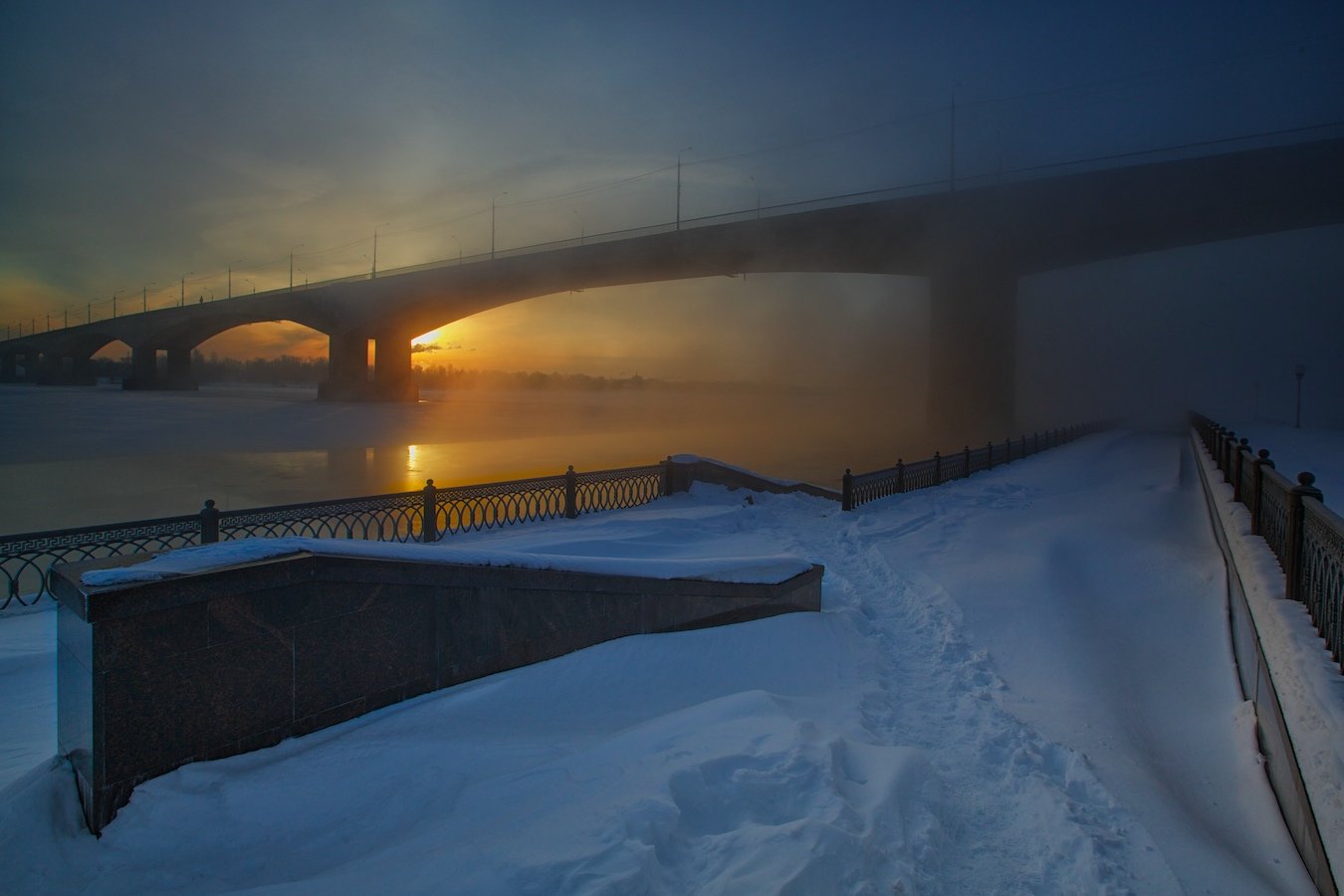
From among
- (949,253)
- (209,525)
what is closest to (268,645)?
(209,525)

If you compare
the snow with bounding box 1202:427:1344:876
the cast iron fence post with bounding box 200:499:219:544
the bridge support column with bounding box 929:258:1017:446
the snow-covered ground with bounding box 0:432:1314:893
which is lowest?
the snow-covered ground with bounding box 0:432:1314:893

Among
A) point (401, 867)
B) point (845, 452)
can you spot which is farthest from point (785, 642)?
point (845, 452)

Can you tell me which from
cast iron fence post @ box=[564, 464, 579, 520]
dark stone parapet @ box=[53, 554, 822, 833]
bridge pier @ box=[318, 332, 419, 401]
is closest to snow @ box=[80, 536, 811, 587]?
dark stone parapet @ box=[53, 554, 822, 833]

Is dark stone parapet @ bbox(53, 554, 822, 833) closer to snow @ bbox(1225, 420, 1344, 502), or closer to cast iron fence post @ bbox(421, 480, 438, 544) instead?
cast iron fence post @ bbox(421, 480, 438, 544)

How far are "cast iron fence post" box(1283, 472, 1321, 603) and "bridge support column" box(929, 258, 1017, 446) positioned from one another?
3078cm

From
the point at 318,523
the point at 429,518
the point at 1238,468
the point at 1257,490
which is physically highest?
the point at 1238,468

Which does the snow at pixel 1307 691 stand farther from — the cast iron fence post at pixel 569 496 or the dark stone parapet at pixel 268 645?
the cast iron fence post at pixel 569 496

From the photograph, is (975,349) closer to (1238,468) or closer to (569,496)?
(1238,468)

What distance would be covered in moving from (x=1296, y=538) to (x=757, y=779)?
14.3ft

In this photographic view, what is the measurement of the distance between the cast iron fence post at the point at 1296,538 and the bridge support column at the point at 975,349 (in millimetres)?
30778

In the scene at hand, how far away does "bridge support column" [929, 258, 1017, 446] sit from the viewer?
3397cm

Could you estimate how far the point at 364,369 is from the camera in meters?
50.3

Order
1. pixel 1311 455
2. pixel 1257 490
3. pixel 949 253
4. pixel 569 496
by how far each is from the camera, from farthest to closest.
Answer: pixel 949 253
pixel 1311 455
pixel 569 496
pixel 1257 490

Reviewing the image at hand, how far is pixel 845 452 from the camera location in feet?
98.4
